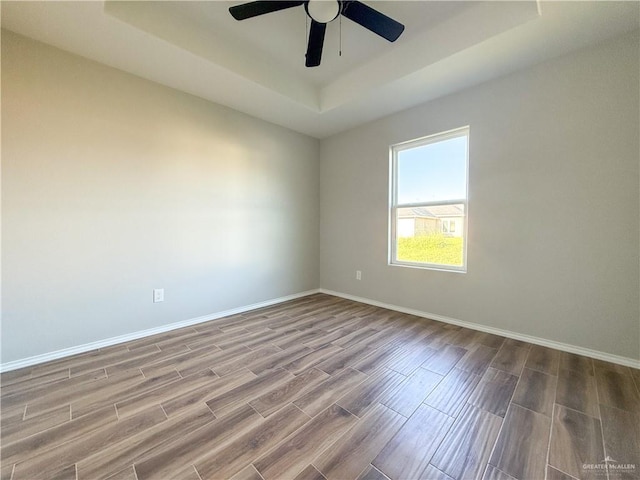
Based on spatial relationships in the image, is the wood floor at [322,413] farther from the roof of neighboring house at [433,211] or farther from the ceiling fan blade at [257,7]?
the ceiling fan blade at [257,7]

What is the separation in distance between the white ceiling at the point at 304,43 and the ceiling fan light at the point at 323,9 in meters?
0.55

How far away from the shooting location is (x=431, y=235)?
298 centimetres

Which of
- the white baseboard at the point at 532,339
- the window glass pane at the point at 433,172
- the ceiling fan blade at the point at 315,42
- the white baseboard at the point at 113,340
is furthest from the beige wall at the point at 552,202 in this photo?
the white baseboard at the point at 113,340

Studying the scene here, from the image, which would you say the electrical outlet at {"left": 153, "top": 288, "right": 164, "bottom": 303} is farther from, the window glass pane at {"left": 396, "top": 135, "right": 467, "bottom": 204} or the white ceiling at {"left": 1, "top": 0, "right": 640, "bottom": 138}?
the window glass pane at {"left": 396, "top": 135, "right": 467, "bottom": 204}

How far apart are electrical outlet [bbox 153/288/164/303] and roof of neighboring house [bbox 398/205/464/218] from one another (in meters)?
2.89

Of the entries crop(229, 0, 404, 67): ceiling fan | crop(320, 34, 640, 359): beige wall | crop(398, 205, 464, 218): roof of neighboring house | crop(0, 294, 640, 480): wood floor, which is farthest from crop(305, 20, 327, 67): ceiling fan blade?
crop(0, 294, 640, 480): wood floor

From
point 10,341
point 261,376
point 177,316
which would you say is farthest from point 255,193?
point 10,341

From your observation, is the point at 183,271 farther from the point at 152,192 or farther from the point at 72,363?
the point at 72,363

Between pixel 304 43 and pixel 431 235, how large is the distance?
7.96ft

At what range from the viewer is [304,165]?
3893 millimetres

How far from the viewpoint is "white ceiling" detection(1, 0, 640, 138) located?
5.78ft

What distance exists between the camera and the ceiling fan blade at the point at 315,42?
177 centimetres

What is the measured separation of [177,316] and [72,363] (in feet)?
2.72

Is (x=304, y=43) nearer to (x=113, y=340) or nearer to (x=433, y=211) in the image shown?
(x=433, y=211)
